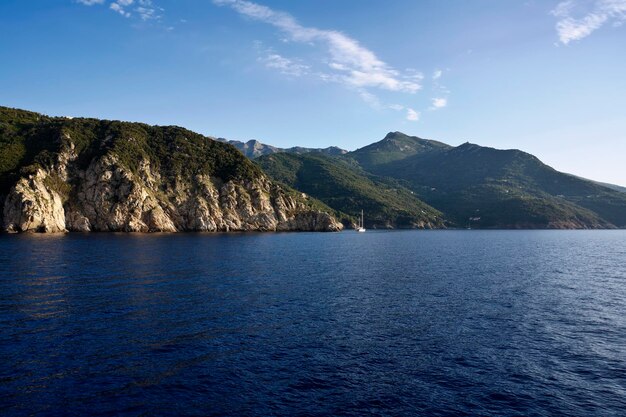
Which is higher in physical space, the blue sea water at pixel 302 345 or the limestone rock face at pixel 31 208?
the limestone rock face at pixel 31 208

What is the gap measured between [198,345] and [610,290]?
219 ft

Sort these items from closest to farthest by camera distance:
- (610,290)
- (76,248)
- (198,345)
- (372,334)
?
(198,345) < (372,334) < (610,290) < (76,248)

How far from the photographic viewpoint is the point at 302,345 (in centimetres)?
3547

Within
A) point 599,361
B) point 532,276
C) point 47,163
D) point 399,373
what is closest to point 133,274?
point 399,373

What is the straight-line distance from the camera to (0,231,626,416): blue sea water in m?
25.3

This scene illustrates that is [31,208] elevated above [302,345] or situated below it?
above

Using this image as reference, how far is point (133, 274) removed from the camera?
68.1 m

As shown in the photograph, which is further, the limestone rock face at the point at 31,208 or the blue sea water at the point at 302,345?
the limestone rock face at the point at 31,208

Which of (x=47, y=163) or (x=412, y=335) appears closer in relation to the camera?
(x=412, y=335)

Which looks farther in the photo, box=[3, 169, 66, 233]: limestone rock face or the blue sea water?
box=[3, 169, 66, 233]: limestone rock face

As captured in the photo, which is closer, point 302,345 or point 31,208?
point 302,345

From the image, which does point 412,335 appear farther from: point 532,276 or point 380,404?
point 532,276

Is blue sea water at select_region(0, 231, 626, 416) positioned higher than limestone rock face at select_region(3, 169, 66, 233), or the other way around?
limestone rock face at select_region(3, 169, 66, 233)

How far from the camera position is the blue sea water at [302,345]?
25.3 meters
